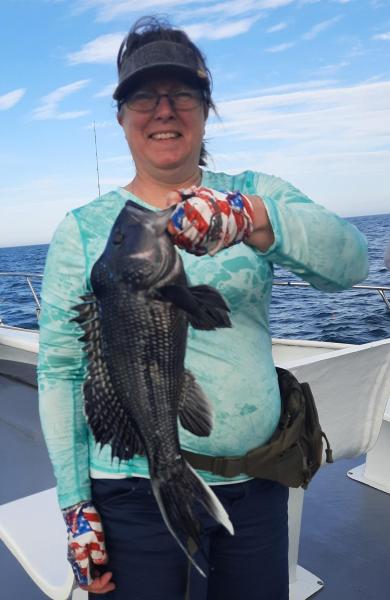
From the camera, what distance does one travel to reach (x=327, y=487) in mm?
4551

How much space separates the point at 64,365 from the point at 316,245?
0.96 m

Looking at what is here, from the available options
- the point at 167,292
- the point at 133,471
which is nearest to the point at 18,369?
the point at 133,471

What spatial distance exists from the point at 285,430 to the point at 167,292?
2.80 ft

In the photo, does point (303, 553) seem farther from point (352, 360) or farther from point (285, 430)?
point (285, 430)

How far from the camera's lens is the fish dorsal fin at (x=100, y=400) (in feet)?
4.59

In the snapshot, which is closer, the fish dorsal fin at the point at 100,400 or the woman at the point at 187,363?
the fish dorsal fin at the point at 100,400

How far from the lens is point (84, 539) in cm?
179

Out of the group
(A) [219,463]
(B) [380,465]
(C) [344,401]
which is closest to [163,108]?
(A) [219,463]

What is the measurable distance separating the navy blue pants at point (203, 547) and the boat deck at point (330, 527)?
110 centimetres

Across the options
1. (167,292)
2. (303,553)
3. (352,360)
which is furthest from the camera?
(303,553)

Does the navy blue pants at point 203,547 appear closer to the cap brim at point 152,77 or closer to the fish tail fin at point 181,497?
the fish tail fin at point 181,497

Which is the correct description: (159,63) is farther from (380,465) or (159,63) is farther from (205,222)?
(380,465)

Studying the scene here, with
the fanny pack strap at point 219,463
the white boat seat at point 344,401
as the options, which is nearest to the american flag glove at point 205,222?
the fanny pack strap at point 219,463

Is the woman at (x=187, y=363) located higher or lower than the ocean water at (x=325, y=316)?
higher
